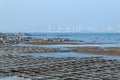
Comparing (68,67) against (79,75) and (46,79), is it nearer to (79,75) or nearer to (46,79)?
(79,75)

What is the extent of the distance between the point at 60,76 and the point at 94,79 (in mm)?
2309

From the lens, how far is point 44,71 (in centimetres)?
2525

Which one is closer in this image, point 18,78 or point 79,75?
point 18,78

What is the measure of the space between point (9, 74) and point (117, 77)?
6.84 meters

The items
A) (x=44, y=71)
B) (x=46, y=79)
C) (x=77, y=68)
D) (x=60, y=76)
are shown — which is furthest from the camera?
(x=77, y=68)

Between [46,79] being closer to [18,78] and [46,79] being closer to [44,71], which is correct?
[18,78]

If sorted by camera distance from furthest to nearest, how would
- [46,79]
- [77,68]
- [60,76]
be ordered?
[77,68], [60,76], [46,79]

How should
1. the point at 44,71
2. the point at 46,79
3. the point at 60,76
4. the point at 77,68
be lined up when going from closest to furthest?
1. the point at 46,79
2. the point at 60,76
3. the point at 44,71
4. the point at 77,68

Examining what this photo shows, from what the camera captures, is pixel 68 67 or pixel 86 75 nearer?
pixel 86 75

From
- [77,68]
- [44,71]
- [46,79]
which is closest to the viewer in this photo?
[46,79]

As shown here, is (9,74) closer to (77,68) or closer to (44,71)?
(44,71)

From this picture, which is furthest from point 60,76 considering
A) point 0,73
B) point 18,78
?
point 0,73

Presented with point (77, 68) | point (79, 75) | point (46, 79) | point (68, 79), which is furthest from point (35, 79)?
point (77, 68)

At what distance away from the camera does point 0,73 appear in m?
24.0
